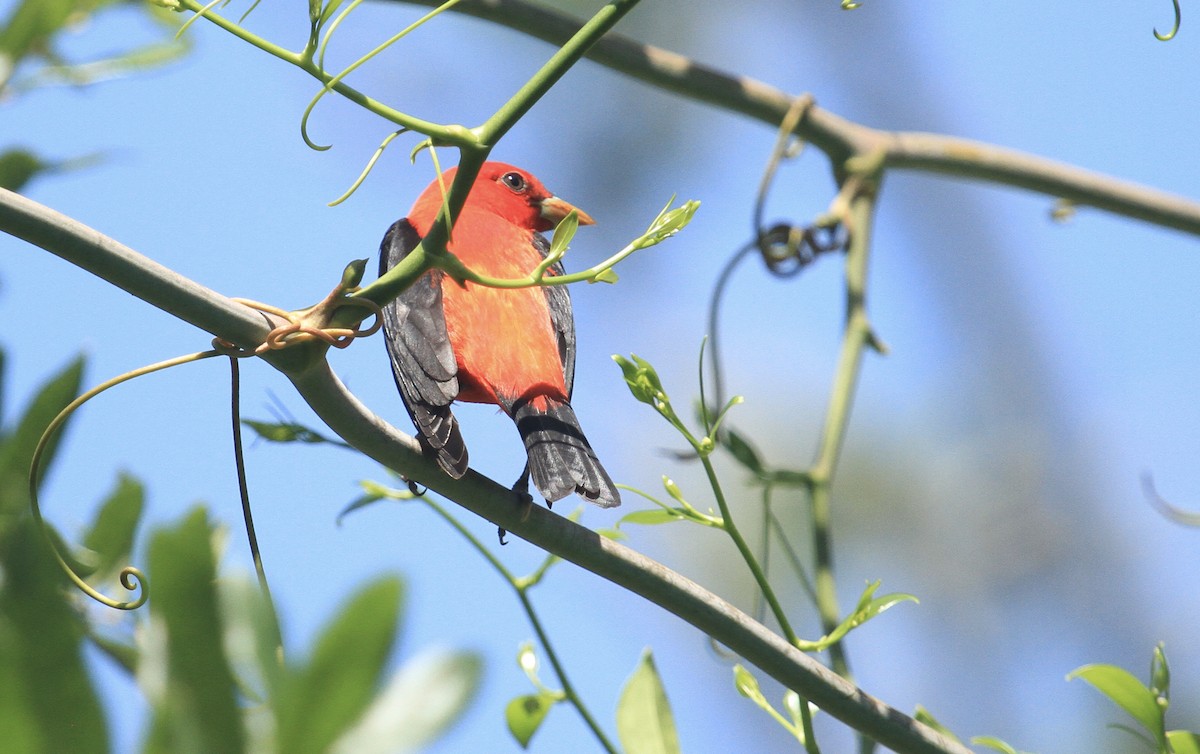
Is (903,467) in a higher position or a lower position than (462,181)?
higher

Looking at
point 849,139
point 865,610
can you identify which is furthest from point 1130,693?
point 849,139

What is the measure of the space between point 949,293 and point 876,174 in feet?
29.9

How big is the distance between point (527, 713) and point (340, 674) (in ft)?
3.48

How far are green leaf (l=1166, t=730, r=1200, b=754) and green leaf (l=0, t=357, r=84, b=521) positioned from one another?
1.40m

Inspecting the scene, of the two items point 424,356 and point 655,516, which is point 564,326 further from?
point 655,516

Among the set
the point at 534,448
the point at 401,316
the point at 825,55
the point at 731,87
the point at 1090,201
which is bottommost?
the point at 534,448

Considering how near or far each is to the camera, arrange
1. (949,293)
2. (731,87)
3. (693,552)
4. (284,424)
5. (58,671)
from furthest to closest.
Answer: (949,293) → (693,552) → (731,87) → (284,424) → (58,671)

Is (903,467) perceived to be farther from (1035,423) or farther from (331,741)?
(331,741)

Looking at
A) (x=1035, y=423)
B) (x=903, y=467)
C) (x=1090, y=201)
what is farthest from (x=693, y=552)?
(x=1090, y=201)

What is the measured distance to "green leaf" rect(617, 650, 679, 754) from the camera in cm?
172

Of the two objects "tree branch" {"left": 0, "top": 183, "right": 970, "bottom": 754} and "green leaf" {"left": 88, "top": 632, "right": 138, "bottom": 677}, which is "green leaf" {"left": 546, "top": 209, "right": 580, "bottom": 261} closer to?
"tree branch" {"left": 0, "top": 183, "right": 970, "bottom": 754}

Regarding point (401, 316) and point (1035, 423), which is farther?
point (1035, 423)

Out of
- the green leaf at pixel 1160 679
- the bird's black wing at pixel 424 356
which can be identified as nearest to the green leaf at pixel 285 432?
the bird's black wing at pixel 424 356

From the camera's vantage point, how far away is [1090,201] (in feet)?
9.70
